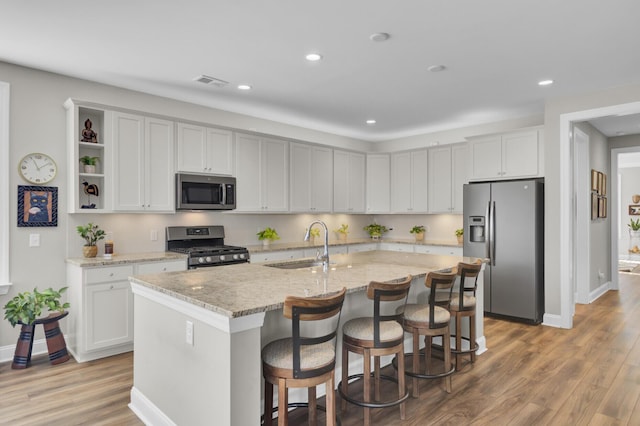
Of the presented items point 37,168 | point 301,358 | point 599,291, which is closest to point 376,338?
point 301,358

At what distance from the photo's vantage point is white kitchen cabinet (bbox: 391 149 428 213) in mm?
6547

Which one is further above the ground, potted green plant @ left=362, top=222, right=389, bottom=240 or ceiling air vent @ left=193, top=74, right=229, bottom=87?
ceiling air vent @ left=193, top=74, right=229, bottom=87

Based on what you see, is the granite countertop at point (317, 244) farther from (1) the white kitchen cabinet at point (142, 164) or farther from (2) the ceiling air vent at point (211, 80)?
(2) the ceiling air vent at point (211, 80)

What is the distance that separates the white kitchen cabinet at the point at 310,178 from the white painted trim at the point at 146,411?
3.46 metres

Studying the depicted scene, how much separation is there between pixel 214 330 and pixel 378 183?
5376 millimetres

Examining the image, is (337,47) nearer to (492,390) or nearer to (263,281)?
(263,281)

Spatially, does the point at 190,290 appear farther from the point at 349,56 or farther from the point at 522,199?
the point at 522,199

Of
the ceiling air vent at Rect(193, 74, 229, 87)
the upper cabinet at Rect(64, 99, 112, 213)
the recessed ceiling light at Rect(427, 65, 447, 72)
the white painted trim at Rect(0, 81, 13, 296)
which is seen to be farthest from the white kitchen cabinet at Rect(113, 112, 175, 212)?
the recessed ceiling light at Rect(427, 65, 447, 72)

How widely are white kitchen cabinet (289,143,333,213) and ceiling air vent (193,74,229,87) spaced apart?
175cm

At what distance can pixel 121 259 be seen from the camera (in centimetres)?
388

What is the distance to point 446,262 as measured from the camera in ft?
11.9

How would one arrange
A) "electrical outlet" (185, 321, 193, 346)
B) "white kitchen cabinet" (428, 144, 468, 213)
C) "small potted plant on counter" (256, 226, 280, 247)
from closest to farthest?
1. "electrical outlet" (185, 321, 193, 346)
2. "small potted plant on counter" (256, 226, 280, 247)
3. "white kitchen cabinet" (428, 144, 468, 213)

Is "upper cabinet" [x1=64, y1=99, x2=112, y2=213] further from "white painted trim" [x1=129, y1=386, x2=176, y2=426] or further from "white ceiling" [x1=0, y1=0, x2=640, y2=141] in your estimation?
"white painted trim" [x1=129, y1=386, x2=176, y2=426]

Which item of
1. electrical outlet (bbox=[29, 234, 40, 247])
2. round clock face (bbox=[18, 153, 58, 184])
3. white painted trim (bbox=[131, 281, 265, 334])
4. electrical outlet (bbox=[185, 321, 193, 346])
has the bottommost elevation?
electrical outlet (bbox=[185, 321, 193, 346])
